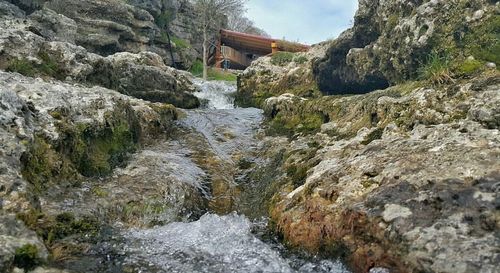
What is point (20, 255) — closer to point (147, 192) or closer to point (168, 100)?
point (147, 192)

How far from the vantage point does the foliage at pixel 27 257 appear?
5363mm

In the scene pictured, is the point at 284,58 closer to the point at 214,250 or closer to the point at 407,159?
the point at 407,159

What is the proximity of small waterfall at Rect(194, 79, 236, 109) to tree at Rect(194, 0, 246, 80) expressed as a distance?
990 cm

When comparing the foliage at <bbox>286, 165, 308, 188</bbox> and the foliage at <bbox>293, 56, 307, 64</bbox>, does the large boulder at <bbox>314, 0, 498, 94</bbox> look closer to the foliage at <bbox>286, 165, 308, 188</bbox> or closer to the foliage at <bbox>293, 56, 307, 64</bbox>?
the foliage at <bbox>293, 56, 307, 64</bbox>

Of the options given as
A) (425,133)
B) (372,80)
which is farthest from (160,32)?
(425,133)

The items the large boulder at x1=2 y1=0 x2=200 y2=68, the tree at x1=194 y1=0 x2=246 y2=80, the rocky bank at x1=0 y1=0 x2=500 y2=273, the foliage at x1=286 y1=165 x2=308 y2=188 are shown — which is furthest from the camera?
the tree at x1=194 y1=0 x2=246 y2=80

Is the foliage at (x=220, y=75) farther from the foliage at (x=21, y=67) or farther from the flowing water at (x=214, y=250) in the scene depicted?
the flowing water at (x=214, y=250)

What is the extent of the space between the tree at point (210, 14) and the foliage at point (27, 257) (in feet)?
110

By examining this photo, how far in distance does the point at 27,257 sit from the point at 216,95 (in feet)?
71.1

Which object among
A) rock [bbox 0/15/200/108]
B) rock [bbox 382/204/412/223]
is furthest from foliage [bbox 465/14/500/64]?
rock [bbox 0/15/200/108]

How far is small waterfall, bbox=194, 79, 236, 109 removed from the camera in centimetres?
2427

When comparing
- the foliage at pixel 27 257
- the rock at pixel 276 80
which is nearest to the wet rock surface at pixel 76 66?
the rock at pixel 276 80

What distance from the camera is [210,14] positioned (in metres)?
43.0

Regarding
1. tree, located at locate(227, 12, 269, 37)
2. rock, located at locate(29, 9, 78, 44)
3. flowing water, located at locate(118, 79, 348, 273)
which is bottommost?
flowing water, located at locate(118, 79, 348, 273)
